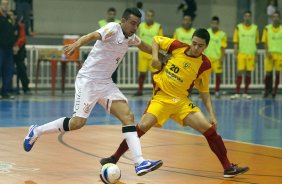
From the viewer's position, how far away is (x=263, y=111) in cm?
1872

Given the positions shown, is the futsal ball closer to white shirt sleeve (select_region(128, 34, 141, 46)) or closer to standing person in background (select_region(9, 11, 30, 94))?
white shirt sleeve (select_region(128, 34, 141, 46))

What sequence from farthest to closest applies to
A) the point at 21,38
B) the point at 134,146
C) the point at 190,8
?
the point at 190,8 < the point at 21,38 < the point at 134,146

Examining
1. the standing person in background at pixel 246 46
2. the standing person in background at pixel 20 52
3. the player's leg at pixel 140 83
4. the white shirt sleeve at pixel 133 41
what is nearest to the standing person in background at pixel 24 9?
the standing person in background at pixel 20 52

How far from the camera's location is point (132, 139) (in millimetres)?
8734

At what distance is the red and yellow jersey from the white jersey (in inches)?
23.7

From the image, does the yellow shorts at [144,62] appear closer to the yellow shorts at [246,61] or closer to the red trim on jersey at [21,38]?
the yellow shorts at [246,61]

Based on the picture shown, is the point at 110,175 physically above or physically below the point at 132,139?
below

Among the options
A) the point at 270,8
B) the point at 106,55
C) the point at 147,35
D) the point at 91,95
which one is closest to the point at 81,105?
the point at 91,95

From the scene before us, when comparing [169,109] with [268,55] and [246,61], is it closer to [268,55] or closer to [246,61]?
[246,61]

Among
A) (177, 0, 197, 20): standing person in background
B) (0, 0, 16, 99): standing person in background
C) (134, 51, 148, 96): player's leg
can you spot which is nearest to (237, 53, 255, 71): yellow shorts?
(134, 51, 148, 96): player's leg

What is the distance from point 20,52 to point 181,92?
13165 mm

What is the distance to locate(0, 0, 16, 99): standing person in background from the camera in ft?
66.7

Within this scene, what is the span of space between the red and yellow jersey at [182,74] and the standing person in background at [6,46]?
11500mm

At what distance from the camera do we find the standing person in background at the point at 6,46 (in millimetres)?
20344
